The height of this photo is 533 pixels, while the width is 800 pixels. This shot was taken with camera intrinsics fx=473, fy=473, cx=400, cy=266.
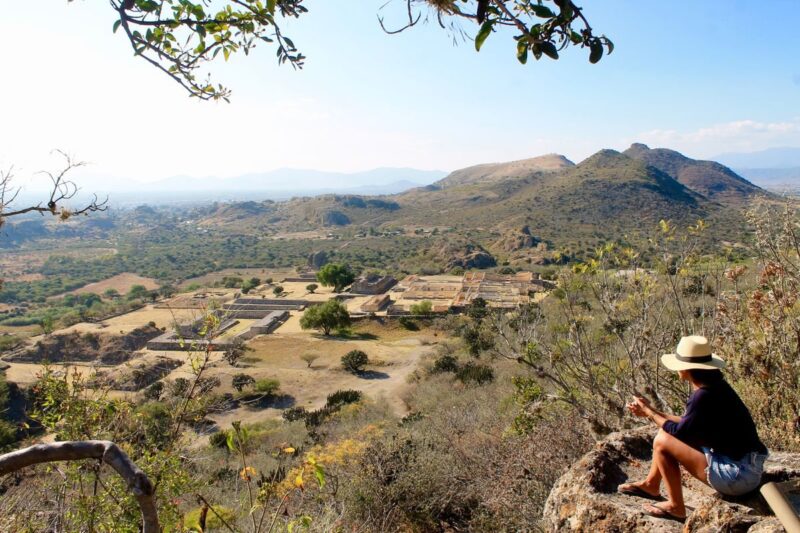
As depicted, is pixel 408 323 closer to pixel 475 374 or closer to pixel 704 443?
pixel 475 374

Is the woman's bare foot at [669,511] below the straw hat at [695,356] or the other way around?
below

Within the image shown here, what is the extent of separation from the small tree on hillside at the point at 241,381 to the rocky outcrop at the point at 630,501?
18.1m

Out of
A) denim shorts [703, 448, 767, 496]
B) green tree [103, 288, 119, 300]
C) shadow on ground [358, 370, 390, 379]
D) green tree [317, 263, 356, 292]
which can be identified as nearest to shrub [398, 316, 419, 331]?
shadow on ground [358, 370, 390, 379]

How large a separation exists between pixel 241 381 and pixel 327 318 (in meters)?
9.17

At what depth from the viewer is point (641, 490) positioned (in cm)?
299

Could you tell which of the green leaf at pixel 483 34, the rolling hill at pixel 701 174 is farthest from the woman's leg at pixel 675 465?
the rolling hill at pixel 701 174

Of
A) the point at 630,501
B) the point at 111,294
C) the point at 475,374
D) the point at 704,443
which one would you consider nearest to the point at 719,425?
the point at 704,443

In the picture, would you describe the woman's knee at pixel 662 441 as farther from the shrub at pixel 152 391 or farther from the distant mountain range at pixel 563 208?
the distant mountain range at pixel 563 208

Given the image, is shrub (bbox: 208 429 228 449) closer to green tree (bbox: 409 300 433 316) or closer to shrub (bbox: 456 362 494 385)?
shrub (bbox: 456 362 494 385)

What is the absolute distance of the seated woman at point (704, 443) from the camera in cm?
263

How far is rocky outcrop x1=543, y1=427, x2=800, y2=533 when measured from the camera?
2.31 metres

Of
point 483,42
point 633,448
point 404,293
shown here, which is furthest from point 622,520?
point 404,293

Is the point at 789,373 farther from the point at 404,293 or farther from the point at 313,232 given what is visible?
the point at 313,232

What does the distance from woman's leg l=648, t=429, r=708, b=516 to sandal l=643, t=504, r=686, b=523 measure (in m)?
0.02
